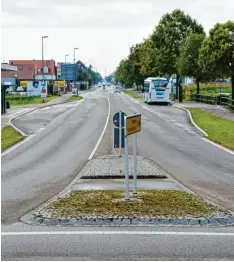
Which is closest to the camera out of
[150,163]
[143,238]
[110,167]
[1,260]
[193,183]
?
[1,260]

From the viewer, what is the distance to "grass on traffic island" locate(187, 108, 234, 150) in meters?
25.5

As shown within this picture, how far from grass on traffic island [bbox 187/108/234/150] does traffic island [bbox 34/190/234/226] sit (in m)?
12.2

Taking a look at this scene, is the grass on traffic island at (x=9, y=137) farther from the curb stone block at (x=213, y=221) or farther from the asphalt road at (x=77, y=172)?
the curb stone block at (x=213, y=221)

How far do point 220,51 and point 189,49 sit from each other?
14.9m

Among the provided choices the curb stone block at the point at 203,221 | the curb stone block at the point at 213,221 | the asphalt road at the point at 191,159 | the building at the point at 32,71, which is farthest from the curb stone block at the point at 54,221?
the building at the point at 32,71

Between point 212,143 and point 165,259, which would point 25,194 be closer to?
point 165,259

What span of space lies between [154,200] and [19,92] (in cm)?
8712

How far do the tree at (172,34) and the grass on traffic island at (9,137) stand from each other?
37.7 metres

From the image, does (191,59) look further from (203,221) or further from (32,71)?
(32,71)

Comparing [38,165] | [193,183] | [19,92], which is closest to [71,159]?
[38,165]

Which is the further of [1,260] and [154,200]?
[154,200]

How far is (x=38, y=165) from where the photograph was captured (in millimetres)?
17406

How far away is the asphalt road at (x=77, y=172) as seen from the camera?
7.52 meters

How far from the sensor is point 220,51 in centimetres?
4259
